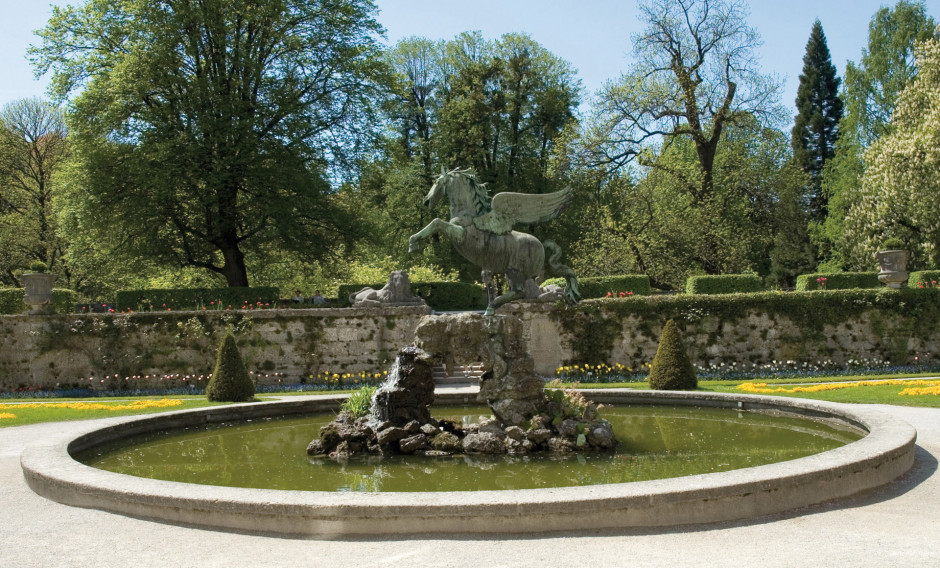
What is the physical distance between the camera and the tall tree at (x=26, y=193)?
37.6 metres

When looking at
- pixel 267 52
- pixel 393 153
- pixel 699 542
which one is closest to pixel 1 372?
pixel 267 52

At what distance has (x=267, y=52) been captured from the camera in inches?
1179

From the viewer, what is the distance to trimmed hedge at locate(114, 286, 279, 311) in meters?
25.3

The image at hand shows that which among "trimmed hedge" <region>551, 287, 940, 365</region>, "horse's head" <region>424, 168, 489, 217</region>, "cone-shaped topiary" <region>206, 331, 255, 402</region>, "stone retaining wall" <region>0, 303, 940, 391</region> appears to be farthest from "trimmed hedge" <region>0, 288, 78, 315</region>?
"horse's head" <region>424, 168, 489, 217</region>

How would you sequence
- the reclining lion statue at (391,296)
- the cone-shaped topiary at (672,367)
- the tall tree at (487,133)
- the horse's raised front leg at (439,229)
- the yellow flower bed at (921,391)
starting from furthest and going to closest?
the tall tree at (487,133) < the reclining lion statue at (391,296) < the cone-shaped topiary at (672,367) < the yellow flower bed at (921,391) < the horse's raised front leg at (439,229)

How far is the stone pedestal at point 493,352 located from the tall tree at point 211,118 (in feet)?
60.8

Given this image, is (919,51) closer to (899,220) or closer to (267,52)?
(899,220)

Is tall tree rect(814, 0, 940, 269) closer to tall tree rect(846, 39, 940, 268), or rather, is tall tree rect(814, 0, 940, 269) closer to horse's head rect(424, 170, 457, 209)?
tall tree rect(846, 39, 940, 268)

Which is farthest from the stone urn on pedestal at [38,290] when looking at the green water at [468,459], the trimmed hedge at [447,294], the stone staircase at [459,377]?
the green water at [468,459]

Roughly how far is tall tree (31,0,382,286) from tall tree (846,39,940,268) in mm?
21738

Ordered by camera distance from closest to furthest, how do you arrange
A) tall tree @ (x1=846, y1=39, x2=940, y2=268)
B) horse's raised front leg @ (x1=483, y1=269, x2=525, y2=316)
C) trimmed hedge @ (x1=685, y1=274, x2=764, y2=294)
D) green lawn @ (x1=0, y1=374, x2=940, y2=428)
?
horse's raised front leg @ (x1=483, y1=269, x2=525, y2=316)
green lawn @ (x1=0, y1=374, x2=940, y2=428)
trimmed hedge @ (x1=685, y1=274, x2=764, y2=294)
tall tree @ (x1=846, y1=39, x2=940, y2=268)

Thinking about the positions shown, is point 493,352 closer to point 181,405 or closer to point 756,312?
point 181,405

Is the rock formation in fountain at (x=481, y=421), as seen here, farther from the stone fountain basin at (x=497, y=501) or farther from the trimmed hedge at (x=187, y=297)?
the trimmed hedge at (x=187, y=297)

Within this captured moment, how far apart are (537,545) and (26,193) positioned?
41422mm
